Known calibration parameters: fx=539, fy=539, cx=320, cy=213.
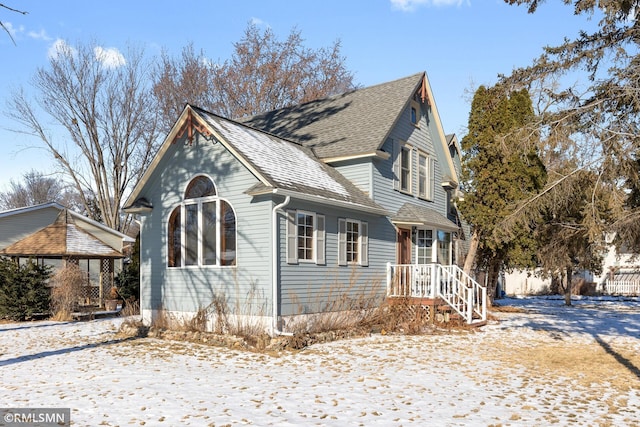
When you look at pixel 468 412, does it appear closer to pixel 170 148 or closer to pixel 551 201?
pixel 551 201

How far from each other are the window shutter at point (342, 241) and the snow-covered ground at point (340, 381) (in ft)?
7.49

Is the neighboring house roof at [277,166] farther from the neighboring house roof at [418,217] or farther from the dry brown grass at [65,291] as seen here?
the dry brown grass at [65,291]

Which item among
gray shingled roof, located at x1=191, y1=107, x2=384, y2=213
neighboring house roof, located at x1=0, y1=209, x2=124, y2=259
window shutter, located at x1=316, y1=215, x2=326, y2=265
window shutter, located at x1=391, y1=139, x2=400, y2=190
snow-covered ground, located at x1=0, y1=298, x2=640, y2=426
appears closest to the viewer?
snow-covered ground, located at x1=0, y1=298, x2=640, y2=426

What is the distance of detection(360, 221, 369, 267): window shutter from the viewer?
1557cm

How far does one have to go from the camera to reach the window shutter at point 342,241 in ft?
48.2

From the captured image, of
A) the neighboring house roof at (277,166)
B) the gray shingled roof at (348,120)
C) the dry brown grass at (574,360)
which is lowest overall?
the dry brown grass at (574,360)

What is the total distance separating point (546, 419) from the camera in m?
6.55

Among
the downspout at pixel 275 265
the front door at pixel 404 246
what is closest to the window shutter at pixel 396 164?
the front door at pixel 404 246

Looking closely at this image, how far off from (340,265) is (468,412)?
316 inches

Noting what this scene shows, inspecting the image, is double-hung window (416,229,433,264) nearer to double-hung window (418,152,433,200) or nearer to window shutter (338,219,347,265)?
double-hung window (418,152,433,200)

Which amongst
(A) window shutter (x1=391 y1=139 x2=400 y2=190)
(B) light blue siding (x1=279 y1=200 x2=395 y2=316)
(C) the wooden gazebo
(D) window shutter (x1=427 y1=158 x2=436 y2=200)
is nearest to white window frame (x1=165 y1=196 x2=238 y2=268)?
(B) light blue siding (x1=279 y1=200 x2=395 y2=316)

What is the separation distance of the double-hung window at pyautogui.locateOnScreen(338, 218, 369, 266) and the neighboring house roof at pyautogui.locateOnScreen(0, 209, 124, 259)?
36.8 feet

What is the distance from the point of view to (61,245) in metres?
20.7

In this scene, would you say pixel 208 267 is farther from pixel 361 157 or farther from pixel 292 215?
pixel 361 157
